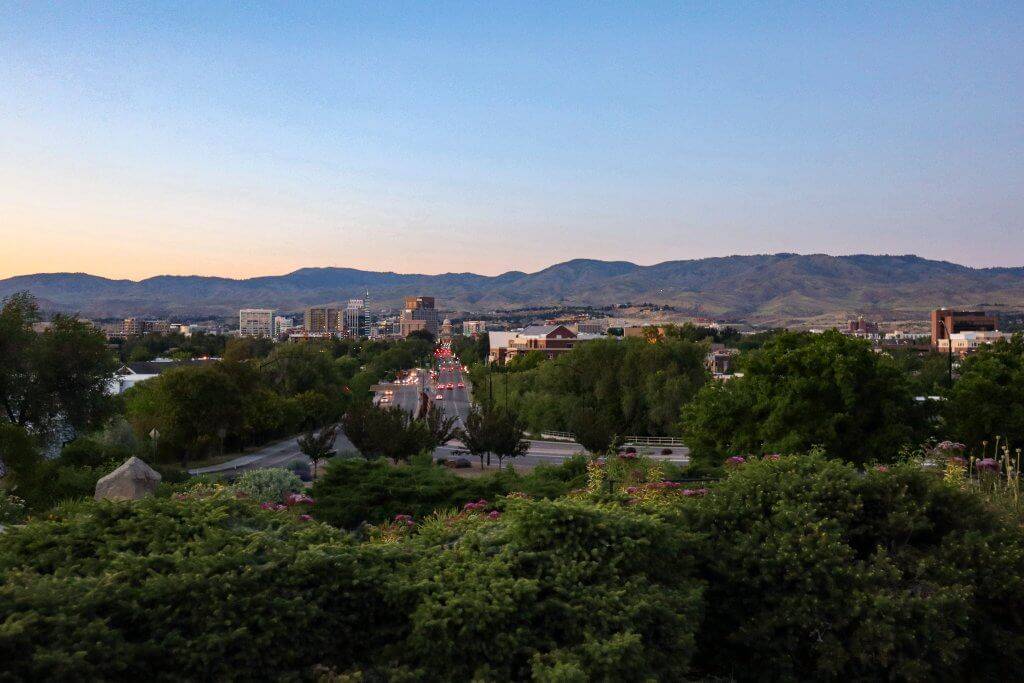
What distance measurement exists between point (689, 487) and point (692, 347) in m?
49.5

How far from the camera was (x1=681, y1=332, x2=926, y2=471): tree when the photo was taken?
2561cm

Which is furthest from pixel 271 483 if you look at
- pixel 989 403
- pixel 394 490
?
pixel 989 403

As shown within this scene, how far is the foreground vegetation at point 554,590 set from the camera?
616cm

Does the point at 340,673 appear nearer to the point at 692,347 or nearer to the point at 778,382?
the point at 778,382

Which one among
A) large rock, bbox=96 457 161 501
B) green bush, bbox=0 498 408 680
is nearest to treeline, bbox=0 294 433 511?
large rock, bbox=96 457 161 501

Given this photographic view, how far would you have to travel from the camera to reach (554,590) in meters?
7.00

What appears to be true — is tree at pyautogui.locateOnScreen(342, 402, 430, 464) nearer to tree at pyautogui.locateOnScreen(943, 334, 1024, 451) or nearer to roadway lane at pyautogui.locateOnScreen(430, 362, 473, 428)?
tree at pyautogui.locateOnScreen(943, 334, 1024, 451)

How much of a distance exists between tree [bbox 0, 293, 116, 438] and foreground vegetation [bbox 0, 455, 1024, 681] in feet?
95.5

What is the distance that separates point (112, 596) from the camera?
6.11 meters

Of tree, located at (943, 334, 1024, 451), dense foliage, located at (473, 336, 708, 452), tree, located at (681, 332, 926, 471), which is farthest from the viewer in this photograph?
dense foliage, located at (473, 336, 708, 452)

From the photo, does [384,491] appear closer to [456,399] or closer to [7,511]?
[7,511]

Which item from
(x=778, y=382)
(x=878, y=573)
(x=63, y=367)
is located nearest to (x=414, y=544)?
(x=878, y=573)

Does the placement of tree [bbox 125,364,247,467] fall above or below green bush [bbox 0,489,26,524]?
below

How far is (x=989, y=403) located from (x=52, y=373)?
34.0 metres
